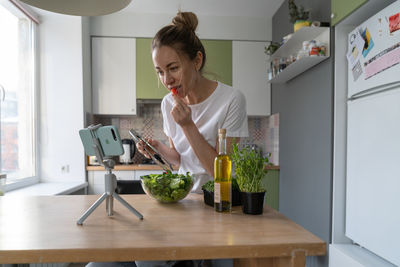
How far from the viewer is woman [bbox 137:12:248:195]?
1.03 meters

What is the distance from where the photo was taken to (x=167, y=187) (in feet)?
2.80

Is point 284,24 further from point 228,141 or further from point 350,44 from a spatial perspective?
point 228,141

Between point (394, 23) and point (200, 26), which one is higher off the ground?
point (200, 26)

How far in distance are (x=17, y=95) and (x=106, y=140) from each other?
231 centimetres

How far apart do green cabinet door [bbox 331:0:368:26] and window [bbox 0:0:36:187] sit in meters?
2.64

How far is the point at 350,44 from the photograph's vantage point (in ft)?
6.07

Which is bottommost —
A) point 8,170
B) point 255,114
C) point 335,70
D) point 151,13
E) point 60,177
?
point 60,177

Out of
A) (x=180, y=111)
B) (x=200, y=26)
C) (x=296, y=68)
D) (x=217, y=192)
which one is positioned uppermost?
(x=200, y=26)

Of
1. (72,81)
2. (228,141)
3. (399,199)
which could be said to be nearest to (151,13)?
(72,81)

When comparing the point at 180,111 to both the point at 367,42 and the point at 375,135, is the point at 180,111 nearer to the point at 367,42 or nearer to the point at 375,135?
the point at 375,135

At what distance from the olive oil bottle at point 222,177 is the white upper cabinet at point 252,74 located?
104 inches

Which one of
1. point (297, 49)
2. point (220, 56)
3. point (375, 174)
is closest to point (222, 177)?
point (375, 174)

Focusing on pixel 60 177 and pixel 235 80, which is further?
pixel 235 80

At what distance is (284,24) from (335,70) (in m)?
1.18
